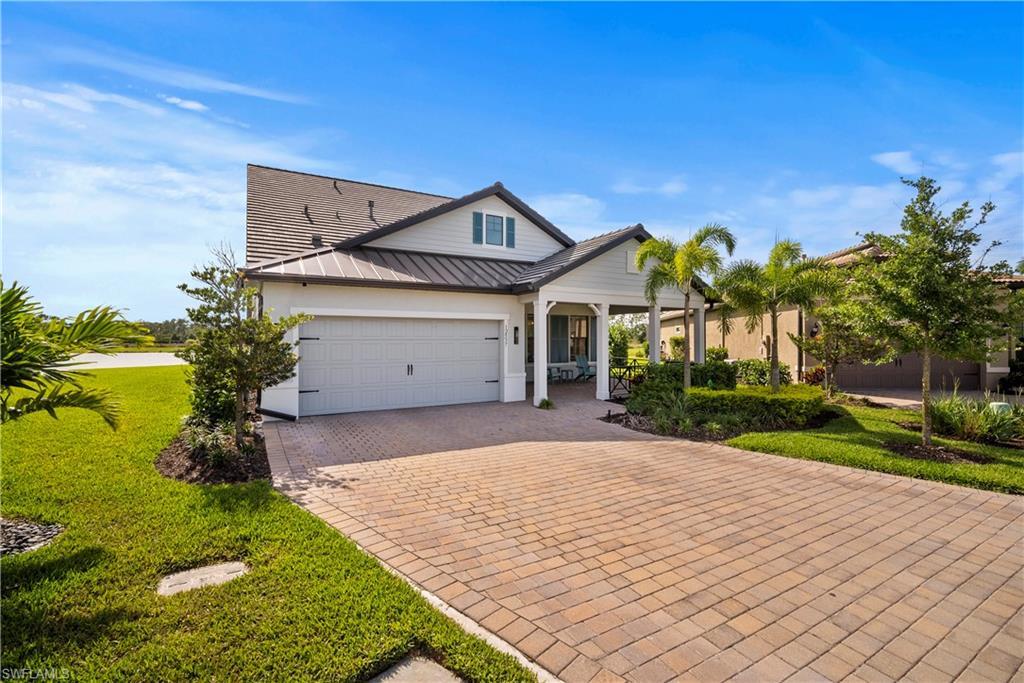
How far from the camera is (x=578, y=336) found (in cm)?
1955

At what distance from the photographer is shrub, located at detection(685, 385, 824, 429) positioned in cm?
1025

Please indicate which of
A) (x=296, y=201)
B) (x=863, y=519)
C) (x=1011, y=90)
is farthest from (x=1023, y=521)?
(x=296, y=201)

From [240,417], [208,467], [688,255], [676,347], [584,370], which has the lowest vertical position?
[208,467]

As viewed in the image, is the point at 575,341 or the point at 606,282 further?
the point at 575,341

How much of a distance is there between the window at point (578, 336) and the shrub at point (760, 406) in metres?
8.40

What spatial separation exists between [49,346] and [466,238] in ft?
38.6

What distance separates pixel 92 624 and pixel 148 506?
2.45 meters

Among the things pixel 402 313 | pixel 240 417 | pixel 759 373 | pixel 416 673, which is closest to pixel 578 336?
pixel 759 373

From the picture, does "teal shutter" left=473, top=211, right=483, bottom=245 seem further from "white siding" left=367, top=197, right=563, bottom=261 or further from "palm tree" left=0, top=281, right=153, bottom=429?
"palm tree" left=0, top=281, right=153, bottom=429

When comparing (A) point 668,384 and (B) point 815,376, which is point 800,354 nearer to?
(B) point 815,376

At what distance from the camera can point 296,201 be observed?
15.9m

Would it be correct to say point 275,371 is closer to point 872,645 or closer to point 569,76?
point 872,645

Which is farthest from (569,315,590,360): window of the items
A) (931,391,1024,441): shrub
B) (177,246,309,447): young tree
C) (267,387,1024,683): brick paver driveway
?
(177,246,309,447): young tree

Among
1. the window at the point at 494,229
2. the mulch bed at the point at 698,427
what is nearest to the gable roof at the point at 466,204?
the window at the point at 494,229
